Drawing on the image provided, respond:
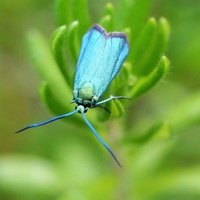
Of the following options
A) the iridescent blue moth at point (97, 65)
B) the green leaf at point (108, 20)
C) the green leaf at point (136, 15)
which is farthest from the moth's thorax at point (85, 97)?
the green leaf at point (136, 15)

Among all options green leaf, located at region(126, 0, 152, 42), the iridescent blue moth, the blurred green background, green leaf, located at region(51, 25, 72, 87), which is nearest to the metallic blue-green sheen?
the iridescent blue moth

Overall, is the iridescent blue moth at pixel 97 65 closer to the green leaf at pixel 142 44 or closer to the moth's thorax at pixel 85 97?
the moth's thorax at pixel 85 97

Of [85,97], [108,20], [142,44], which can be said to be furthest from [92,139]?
[85,97]

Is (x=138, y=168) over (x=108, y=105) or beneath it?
over

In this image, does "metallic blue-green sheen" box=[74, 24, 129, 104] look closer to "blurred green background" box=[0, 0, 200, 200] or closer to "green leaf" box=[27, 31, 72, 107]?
"green leaf" box=[27, 31, 72, 107]

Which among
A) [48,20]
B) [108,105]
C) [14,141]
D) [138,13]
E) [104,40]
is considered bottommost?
[108,105]

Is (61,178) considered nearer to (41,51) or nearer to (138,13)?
(41,51)

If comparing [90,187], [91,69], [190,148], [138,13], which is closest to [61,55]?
[91,69]
